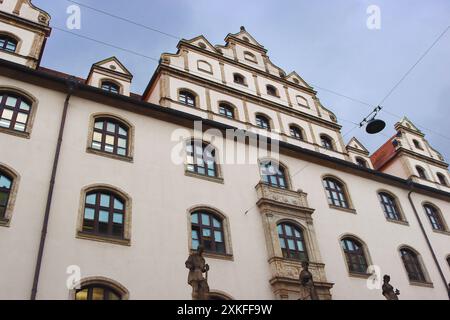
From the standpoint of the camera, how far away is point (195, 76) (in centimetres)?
2173

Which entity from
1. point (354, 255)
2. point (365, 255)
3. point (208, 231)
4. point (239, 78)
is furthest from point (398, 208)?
point (208, 231)

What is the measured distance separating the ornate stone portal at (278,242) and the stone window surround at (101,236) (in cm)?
525

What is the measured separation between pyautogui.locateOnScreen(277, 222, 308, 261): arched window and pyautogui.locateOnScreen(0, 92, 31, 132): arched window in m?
10.0

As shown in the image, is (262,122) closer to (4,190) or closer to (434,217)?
(434,217)

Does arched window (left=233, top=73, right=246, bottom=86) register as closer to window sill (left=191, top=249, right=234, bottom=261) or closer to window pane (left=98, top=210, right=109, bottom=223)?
window sill (left=191, top=249, right=234, bottom=261)

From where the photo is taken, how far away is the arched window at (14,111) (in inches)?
572

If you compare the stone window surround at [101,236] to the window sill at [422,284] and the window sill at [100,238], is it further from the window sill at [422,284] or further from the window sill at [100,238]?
the window sill at [422,284]

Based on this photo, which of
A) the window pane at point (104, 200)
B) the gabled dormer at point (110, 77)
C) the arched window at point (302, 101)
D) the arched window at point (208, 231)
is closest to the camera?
the window pane at point (104, 200)

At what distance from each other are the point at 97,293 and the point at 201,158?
718cm

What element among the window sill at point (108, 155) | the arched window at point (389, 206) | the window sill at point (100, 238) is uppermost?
the arched window at point (389, 206)

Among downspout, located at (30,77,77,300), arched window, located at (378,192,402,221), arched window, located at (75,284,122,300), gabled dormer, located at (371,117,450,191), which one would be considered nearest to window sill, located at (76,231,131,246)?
downspout, located at (30,77,77,300)

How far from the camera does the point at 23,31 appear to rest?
725 inches

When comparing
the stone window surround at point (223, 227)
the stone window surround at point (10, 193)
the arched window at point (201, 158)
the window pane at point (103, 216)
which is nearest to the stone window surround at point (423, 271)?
the stone window surround at point (223, 227)

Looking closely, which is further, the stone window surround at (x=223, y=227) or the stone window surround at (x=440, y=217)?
the stone window surround at (x=440, y=217)
